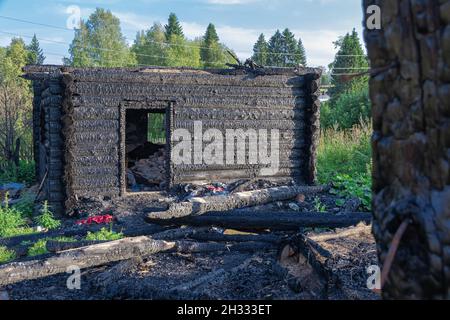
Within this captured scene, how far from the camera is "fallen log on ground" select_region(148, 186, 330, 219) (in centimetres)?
762

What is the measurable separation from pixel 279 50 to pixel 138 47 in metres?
21.8

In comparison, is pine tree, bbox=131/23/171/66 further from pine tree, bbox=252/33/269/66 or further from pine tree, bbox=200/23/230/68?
pine tree, bbox=252/33/269/66

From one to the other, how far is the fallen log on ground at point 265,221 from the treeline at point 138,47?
4352 centimetres

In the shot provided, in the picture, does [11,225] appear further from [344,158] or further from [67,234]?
[344,158]

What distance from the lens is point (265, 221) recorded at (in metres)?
7.51

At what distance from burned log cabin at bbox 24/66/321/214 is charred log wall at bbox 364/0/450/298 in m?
8.54

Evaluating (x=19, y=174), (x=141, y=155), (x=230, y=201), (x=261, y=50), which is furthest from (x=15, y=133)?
(x=261, y=50)

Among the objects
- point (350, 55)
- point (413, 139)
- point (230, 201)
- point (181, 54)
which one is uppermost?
point (181, 54)

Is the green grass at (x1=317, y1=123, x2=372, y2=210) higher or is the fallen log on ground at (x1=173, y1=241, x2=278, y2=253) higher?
the green grass at (x1=317, y1=123, x2=372, y2=210)

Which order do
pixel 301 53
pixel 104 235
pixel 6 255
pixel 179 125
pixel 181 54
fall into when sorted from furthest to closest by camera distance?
pixel 301 53, pixel 181 54, pixel 179 125, pixel 104 235, pixel 6 255

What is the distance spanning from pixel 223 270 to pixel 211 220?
227 cm

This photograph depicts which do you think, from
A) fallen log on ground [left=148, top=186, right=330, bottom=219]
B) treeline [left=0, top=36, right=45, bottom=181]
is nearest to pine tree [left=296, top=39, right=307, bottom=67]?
treeline [left=0, top=36, right=45, bottom=181]
